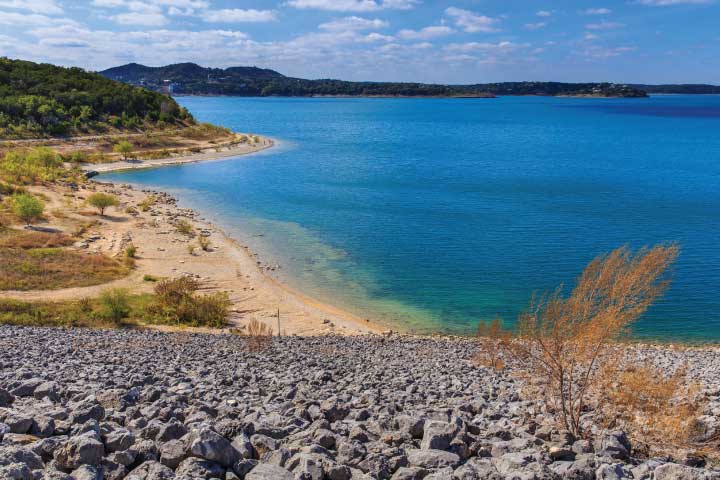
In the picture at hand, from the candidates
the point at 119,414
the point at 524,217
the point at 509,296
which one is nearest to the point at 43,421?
the point at 119,414

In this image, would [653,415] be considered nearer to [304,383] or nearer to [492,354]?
[492,354]

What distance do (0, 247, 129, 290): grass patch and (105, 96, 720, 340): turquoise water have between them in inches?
398

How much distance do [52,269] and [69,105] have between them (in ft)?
263

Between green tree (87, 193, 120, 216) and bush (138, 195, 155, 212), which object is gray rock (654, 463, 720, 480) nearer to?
green tree (87, 193, 120, 216)

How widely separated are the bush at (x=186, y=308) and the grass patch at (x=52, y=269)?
425 centimetres

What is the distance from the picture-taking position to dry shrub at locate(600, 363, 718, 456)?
32.9 feet

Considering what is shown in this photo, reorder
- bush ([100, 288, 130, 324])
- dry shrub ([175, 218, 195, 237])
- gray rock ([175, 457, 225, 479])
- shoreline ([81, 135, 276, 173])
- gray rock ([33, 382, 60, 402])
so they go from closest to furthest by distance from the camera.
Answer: gray rock ([175, 457, 225, 479]) → gray rock ([33, 382, 60, 402]) → bush ([100, 288, 130, 324]) → dry shrub ([175, 218, 195, 237]) → shoreline ([81, 135, 276, 173])

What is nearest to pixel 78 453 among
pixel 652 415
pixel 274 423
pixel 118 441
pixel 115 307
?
pixel 118 441

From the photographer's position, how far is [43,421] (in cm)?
839

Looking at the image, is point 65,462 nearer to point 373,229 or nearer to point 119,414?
point 119,414

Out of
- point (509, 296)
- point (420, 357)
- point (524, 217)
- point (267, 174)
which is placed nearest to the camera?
point (420, 357)

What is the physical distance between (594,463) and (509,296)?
76.9 ft

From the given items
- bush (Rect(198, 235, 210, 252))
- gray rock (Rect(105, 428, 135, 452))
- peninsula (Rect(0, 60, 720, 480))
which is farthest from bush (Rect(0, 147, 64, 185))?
gray rock (Rect(105, 428, 135, 452))

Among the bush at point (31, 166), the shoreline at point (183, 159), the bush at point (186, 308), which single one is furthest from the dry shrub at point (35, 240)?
the shoreline at point (183, 159)
